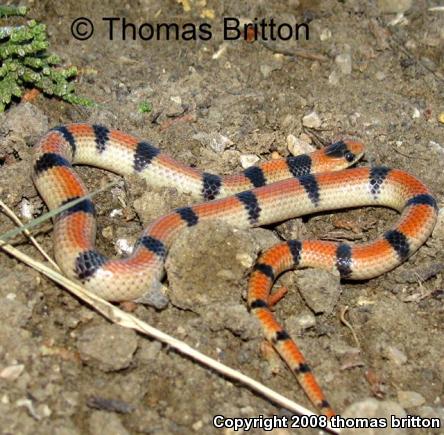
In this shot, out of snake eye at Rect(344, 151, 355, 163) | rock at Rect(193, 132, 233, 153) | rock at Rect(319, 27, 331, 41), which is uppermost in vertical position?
rock at Rect(319, 27, 331, 41)

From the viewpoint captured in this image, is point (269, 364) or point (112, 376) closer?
point (112, 376)

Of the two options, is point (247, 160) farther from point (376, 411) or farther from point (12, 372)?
point (12, 372)

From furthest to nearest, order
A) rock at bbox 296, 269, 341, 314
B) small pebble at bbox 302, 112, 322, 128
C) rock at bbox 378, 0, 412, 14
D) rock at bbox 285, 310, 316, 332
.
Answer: rock at bbox 378, 0, 412, 14, small pebble at bbox 302, 112, 322, 128, rock at bbox 296, 269, 341, 314, rock at bbox 285, 310, 316, 332

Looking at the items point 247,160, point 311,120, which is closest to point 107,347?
point 247,160

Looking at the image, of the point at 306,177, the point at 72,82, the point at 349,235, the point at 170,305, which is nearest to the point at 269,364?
the point at 170,305

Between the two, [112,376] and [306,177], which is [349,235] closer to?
[306,177]

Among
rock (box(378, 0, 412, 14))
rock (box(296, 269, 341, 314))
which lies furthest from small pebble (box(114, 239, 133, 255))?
rock (box(378, 0, 412, 14))

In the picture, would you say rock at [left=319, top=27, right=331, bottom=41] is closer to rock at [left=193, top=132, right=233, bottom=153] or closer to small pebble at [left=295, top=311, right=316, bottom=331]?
rock at [left=193, top=132, right=233, bottom=153]
